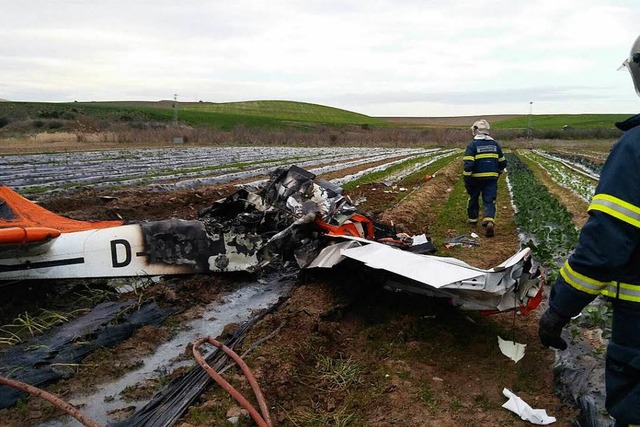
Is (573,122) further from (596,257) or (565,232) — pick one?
(596,257)

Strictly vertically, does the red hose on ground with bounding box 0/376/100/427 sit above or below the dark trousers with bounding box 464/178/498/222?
below

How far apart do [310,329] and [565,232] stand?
5.12 m

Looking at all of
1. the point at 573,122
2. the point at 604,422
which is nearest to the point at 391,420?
the point at 604,422

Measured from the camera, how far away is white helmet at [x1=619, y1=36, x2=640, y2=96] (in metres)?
2.19

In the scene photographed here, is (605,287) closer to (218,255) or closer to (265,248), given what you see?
(265,248)

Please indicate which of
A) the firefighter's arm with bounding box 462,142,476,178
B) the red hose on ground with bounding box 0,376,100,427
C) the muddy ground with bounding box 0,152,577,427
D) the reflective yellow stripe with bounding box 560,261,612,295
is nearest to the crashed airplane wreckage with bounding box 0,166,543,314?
the muddy ground with bounding box 0,152,577,427

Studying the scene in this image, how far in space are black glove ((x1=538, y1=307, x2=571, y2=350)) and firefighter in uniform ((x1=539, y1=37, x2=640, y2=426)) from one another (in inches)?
3.8

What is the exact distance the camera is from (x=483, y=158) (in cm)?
894

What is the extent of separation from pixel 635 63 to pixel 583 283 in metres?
0.96

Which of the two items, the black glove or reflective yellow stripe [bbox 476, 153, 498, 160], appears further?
reflective yellow stripe [bbox 476, 153, 498, 160]

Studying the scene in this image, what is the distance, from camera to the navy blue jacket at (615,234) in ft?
6.42

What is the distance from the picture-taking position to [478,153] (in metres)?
8.94

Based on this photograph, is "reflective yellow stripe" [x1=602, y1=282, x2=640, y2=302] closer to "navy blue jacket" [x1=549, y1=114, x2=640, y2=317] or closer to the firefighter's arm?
"navy blue jacket" [x1=549, y1=114, x2=640, y2=317]

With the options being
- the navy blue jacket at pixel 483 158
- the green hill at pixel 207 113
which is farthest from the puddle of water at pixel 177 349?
the green hill at pixel 207 113
